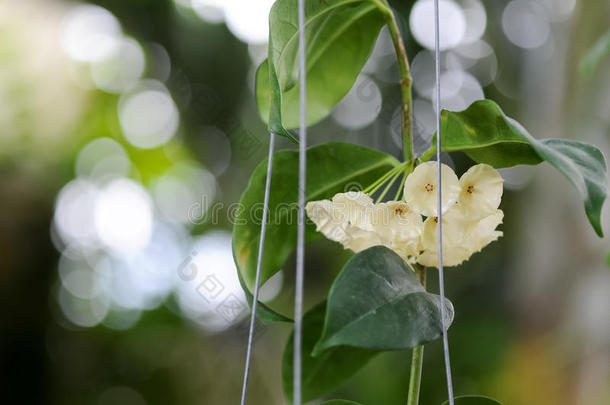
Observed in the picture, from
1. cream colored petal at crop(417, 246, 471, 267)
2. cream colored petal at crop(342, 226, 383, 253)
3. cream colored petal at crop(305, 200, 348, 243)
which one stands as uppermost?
cream colored petal at crop(305, 200, 348, 243)

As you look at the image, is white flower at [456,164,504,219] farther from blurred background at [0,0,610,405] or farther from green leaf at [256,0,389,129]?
blurred background at [0,0,610,405]

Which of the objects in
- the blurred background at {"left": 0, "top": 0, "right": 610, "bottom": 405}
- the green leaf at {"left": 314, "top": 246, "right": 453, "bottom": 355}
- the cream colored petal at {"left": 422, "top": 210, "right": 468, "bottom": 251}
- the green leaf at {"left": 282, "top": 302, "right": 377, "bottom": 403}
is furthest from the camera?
the blurred background at {"left": 0, "top": 0, "right": 610, "bottom": 405}

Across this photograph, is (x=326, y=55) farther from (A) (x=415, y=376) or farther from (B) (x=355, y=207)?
(A) (x=415, y=376)

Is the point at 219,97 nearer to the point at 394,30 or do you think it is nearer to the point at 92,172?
the point at 92,172

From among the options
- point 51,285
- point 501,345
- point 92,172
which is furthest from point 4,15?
point 501,345

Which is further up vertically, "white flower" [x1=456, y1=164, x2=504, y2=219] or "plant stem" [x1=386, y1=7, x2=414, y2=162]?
"plant stem" [x1=386, y1=7, x2=414, y2=162]

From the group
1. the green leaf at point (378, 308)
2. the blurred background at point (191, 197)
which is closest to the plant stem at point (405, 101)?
the green leaf at point (378, 308)

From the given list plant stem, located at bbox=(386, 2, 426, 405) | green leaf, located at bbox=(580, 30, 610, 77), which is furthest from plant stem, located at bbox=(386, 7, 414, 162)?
green leaf, located at bbox=(580, 30, 610, 77)

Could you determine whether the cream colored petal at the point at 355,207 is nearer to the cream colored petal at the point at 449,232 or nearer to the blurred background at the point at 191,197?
the cream colored petal at the point at 449,232
